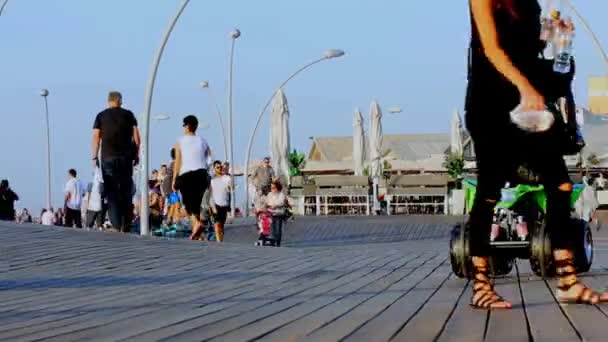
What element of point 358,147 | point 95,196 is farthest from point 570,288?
point 358,147

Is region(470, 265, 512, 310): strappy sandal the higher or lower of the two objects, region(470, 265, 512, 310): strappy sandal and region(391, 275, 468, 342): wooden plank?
the higher

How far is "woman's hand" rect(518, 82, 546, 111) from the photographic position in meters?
7.11

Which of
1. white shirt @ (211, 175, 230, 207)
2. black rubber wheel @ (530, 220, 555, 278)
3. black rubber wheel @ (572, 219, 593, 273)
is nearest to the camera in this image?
black rubber wheel @ (572, 219, 593, 273)

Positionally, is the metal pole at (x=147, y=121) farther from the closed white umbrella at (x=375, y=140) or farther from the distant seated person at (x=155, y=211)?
the closed white umbrella at (x=375, y=140)

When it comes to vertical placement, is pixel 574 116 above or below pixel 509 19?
below

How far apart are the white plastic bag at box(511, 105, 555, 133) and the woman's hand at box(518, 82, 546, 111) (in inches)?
1.1

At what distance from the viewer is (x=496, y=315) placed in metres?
6.81

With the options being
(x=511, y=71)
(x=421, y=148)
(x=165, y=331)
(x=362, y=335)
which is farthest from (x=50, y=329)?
(x=421, y=148)

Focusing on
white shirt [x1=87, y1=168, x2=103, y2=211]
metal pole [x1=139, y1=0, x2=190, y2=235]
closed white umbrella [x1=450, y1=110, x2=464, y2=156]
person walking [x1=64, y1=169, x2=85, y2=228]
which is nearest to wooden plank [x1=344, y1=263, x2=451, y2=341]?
white shirt [x1=87, y1=168, x2=103, y2=211]

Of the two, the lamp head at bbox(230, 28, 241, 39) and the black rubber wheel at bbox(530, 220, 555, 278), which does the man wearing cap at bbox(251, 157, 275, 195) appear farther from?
the lamp head at bbox(230, 28, 241, 39)

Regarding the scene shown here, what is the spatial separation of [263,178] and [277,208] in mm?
3274

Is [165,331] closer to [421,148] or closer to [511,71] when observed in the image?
[511,71]

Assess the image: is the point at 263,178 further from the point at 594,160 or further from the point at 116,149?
the point at 594,160

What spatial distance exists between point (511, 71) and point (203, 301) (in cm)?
235
